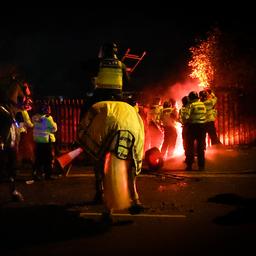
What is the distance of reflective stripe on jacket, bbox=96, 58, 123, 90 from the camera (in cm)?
680

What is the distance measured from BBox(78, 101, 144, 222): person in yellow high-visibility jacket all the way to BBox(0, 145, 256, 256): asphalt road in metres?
0.39

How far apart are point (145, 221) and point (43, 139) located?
5095mm

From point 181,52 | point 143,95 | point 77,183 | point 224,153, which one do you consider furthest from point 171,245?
point 181,52

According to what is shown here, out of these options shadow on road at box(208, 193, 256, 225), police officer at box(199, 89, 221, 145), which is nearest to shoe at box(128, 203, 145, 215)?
shadow on road at box(208, 193, 256, 225)

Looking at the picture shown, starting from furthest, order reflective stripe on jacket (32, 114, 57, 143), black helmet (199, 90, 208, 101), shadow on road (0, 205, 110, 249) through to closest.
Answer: black helmet (199, 90, 208, 101) → reflective stripe on jacket (32, 114, 57, 143) → shadow on road (0, 205, 110, 249)

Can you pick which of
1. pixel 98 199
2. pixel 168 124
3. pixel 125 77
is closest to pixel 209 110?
pixel 168 124

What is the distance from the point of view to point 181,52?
39031mm

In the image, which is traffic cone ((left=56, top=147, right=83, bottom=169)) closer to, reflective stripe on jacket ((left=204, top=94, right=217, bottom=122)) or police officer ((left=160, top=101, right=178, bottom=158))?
police officer ((left=160, top=101, right=178, bottom=158))

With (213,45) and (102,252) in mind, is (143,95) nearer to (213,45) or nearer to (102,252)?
(213,45)

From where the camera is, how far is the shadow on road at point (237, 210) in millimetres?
6294

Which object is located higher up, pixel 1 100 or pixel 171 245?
pixel 1 100

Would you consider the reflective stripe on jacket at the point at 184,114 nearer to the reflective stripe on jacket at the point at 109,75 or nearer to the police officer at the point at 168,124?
the police officer at the point at 168,124

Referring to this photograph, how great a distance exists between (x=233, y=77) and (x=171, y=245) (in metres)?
16.1

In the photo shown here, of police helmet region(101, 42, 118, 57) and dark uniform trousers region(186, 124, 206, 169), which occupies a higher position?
police helmet region(101, 42, 118, 57)
